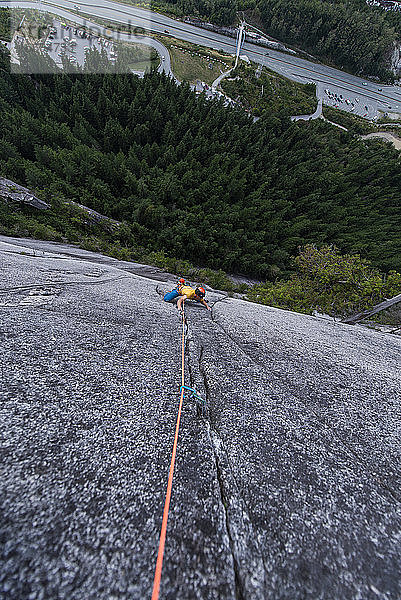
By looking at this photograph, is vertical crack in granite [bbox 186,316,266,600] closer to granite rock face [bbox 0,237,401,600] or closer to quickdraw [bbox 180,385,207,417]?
granite rock face [bbox 0,237,401,600]

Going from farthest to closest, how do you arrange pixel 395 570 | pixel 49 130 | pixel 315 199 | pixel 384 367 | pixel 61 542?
pixel 315 199 → pixel 49 130 → pixel 384 367 → pixel 395 570 → pixel 61 542

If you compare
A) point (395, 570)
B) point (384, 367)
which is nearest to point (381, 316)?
point (384, 367)

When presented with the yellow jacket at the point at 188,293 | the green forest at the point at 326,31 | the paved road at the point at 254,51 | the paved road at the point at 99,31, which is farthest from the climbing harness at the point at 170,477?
the green forest at the point at 326,31

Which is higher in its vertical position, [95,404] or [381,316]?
[381,316]

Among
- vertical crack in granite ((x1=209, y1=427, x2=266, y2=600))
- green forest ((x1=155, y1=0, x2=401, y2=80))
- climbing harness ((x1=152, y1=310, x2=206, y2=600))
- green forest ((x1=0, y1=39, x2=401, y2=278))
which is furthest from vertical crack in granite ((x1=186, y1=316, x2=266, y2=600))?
green forest ((x1=155, y1=0, x2=401, y2=80))

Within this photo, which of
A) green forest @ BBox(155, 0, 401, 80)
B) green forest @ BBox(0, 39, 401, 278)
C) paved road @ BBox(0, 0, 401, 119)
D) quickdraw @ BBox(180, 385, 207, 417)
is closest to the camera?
quickdraw @ BBox(180, 385, 207, 417)

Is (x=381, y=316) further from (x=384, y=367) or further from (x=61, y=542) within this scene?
(x=61, y=542)

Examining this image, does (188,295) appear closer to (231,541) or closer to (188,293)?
(188,293)

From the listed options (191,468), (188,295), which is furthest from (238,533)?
(188,295)
